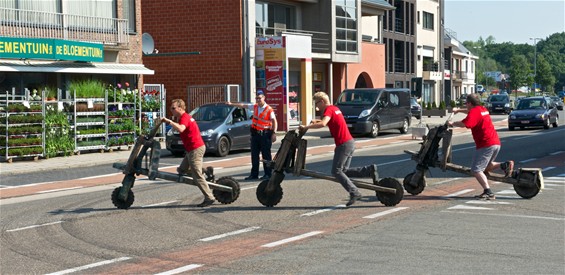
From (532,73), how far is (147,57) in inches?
3859

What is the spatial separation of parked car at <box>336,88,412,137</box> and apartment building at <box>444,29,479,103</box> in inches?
2132

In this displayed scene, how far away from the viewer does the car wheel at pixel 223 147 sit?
24.5 meters

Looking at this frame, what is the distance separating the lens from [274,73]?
3741cm

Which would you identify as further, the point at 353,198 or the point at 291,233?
the point at 353,198

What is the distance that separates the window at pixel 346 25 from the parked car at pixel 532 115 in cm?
1007

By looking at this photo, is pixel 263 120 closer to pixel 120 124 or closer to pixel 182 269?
pixel 182 269

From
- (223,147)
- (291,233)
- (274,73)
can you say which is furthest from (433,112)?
(291,233)

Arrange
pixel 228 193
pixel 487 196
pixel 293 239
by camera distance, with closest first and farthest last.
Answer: pixel 293 239
pixel 228 193
pixel 487 196

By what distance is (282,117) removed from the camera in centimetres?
3722

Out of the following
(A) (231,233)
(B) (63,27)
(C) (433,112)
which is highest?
(B) (63,27)

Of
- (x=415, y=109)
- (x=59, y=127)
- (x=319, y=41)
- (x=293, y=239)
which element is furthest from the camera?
(x=415, y=109)

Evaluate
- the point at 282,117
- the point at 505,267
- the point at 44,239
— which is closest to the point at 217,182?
the point at 44,239

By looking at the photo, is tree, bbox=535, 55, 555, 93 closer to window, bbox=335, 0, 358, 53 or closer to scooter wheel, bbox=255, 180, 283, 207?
window, bbox=335, 0, 358, 53

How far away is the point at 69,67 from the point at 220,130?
7023 mm
